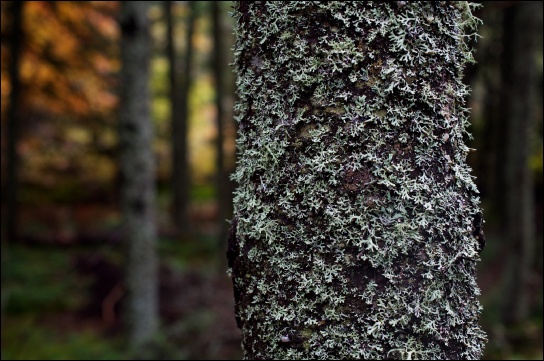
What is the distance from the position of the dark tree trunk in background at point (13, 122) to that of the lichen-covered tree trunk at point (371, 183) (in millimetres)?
8941

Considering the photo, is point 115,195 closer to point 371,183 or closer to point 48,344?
point 48,344

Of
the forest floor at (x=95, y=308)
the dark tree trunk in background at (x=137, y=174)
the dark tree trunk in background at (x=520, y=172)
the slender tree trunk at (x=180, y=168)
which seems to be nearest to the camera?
the dark tree trunk in background at (x=137, y=174)

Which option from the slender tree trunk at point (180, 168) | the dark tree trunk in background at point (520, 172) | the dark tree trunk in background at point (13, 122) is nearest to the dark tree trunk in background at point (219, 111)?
the slender tree trunk at point (180, 168)

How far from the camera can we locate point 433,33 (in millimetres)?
916

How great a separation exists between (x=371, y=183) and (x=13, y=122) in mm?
10040

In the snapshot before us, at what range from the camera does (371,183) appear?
2.99 feet

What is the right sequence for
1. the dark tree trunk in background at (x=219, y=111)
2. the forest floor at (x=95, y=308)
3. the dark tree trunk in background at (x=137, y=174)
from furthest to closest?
1. the dark tree trunk in background at (x=219, y=111)
2. the forest floor at (x=95, y=308)
3. the dark tree trunk in background at (x=137, y=174)

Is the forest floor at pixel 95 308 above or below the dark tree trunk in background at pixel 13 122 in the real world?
below

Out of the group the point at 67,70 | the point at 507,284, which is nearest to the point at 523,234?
the point at 507,284

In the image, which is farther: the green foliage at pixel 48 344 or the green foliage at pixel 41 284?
the green foliage at pixel 41 284

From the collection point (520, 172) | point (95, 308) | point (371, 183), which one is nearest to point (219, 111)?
point (95, 308)

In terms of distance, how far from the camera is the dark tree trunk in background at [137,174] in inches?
169

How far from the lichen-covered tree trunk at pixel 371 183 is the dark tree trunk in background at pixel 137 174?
383cm

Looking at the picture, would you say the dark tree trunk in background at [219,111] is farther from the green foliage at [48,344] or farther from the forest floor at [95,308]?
the green foliage at [48,344]
